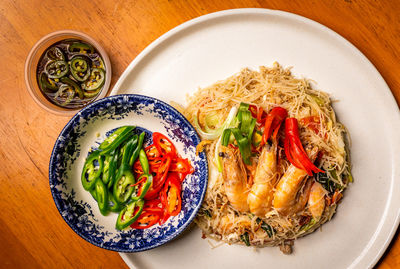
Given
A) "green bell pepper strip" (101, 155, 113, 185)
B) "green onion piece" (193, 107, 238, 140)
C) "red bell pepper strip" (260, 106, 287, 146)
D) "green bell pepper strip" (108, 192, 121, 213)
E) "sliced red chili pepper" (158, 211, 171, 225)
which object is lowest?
"green bell pepper strip" (108, 192, 121, 213)

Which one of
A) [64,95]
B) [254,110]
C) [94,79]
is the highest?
[254,110]

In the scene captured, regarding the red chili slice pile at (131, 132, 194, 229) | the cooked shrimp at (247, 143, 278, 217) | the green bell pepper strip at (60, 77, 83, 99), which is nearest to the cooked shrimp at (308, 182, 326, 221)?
the cooked shrimp at (247, 143, 278, 217)

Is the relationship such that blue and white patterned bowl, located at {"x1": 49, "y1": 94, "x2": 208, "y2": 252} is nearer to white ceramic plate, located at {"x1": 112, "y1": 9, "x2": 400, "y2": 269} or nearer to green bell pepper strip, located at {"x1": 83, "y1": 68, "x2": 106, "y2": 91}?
white ceramic plate, located at {"x1": 112, "y1": 9, "x2": 400, "y2": 269}

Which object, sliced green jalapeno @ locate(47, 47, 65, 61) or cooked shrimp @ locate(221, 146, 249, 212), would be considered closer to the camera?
cooked shrimp @ locate(221, 146, 249, 212)

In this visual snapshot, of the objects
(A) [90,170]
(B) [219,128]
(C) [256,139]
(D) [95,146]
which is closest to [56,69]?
(D) [95,146]

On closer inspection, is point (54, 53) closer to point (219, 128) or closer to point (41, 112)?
point (41, 112)

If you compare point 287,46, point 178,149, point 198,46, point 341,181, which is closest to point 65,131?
point 178,149

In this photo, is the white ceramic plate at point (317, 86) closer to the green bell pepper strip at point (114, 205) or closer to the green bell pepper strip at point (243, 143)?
the green bell pepper strip at point (114, 205)

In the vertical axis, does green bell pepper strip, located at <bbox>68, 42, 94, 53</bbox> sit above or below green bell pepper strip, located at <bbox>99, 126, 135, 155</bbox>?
above

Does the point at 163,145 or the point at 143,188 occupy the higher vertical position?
the point at 163,145
